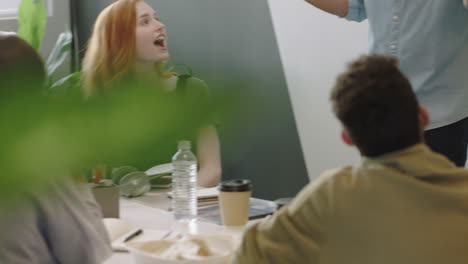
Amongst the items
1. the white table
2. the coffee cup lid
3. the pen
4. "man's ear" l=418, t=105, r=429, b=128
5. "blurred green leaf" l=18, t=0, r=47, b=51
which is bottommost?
the white table

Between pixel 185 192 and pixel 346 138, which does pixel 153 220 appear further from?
Result: pixel 346 138

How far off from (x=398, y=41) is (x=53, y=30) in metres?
2.27

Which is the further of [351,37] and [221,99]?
[351,37]

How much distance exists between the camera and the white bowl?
1.03 meters

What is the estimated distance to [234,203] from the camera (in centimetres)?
146

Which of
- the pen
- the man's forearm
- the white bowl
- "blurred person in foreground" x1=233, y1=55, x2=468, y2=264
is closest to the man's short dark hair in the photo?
"blurred person in foreground" x1=233, y1=55, x2=468, y2=264

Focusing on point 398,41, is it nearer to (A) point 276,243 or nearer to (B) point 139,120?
(A) point 276,243

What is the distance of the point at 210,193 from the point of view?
182 centimetres

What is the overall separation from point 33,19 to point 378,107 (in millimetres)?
1238

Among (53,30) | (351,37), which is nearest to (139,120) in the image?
(351,37)

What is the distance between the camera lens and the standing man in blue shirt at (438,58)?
1736 mm

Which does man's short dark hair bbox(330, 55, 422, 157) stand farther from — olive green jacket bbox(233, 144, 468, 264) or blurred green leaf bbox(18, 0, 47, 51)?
blurred green leaf bbox(18, 0, 47, 51)

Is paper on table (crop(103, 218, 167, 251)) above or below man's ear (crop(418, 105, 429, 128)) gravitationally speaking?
below

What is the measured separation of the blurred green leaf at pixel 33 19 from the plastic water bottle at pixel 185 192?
542mm
